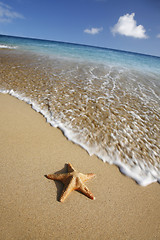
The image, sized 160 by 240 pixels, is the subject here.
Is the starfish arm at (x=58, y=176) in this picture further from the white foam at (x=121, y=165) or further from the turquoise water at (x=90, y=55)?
the turquoise water at (x=90, y=55)

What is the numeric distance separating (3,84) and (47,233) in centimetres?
585

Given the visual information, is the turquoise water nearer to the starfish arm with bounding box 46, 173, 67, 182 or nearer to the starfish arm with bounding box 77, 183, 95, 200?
the starfish arm with bounding box 46, 173, 67, 182

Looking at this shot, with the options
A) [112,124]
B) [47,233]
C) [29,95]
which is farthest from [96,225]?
[29,95]

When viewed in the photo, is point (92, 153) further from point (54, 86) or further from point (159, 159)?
point (54, 86)

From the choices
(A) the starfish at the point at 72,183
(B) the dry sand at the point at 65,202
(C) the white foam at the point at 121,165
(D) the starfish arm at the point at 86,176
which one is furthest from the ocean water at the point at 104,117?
(A) the starfish at the point at 72,183

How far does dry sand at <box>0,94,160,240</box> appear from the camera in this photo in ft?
6.08

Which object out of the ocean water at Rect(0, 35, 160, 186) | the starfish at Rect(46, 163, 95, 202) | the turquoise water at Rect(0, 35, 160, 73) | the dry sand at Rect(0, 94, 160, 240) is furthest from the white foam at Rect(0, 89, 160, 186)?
the turquoise water at Rect(0, 35, 160, 73)

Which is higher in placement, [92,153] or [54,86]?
[54,86]

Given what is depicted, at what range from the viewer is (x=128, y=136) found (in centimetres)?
359

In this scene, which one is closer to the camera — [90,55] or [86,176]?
[86,176]

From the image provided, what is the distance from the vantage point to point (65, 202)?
2.13 metres

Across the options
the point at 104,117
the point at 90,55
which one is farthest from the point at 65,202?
the point at 90,55

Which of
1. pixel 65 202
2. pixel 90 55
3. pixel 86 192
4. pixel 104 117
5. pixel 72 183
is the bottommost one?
pixel 65 202

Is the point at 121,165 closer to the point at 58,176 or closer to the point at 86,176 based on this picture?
the point at 86,176
